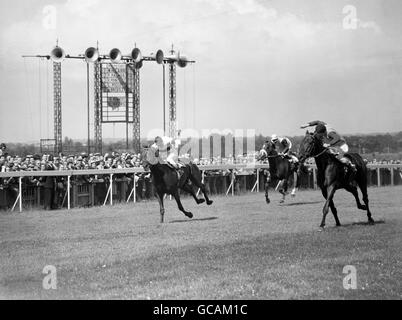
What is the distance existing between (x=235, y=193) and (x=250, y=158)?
168cm

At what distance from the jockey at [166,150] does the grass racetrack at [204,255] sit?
1.13 metres

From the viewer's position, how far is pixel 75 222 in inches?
502

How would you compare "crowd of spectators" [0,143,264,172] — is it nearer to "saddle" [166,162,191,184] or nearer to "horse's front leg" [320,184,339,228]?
"saddle" [166,162,191,184]

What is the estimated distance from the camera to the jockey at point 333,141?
11062 mm

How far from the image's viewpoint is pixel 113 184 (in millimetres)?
17656

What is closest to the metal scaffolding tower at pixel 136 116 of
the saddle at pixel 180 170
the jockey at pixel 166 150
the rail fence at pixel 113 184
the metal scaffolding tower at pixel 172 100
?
the rail fence at pixel 113 184

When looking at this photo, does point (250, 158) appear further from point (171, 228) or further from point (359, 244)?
point (359, 244)

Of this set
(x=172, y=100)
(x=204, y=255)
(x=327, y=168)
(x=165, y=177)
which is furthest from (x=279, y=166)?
(x=204, y=255)

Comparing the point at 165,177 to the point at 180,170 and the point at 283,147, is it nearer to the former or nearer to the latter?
the point at 180,170

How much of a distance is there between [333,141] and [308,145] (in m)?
0.43

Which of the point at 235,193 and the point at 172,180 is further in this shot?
the point at 235,193

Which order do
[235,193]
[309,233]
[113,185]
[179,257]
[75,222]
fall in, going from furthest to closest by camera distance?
[235,193] < [113,185] < [75,222] < [309,233] < [179,257]

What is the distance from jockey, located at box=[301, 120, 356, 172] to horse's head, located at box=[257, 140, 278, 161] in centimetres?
445

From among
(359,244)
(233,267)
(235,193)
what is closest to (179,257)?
(233,267)
